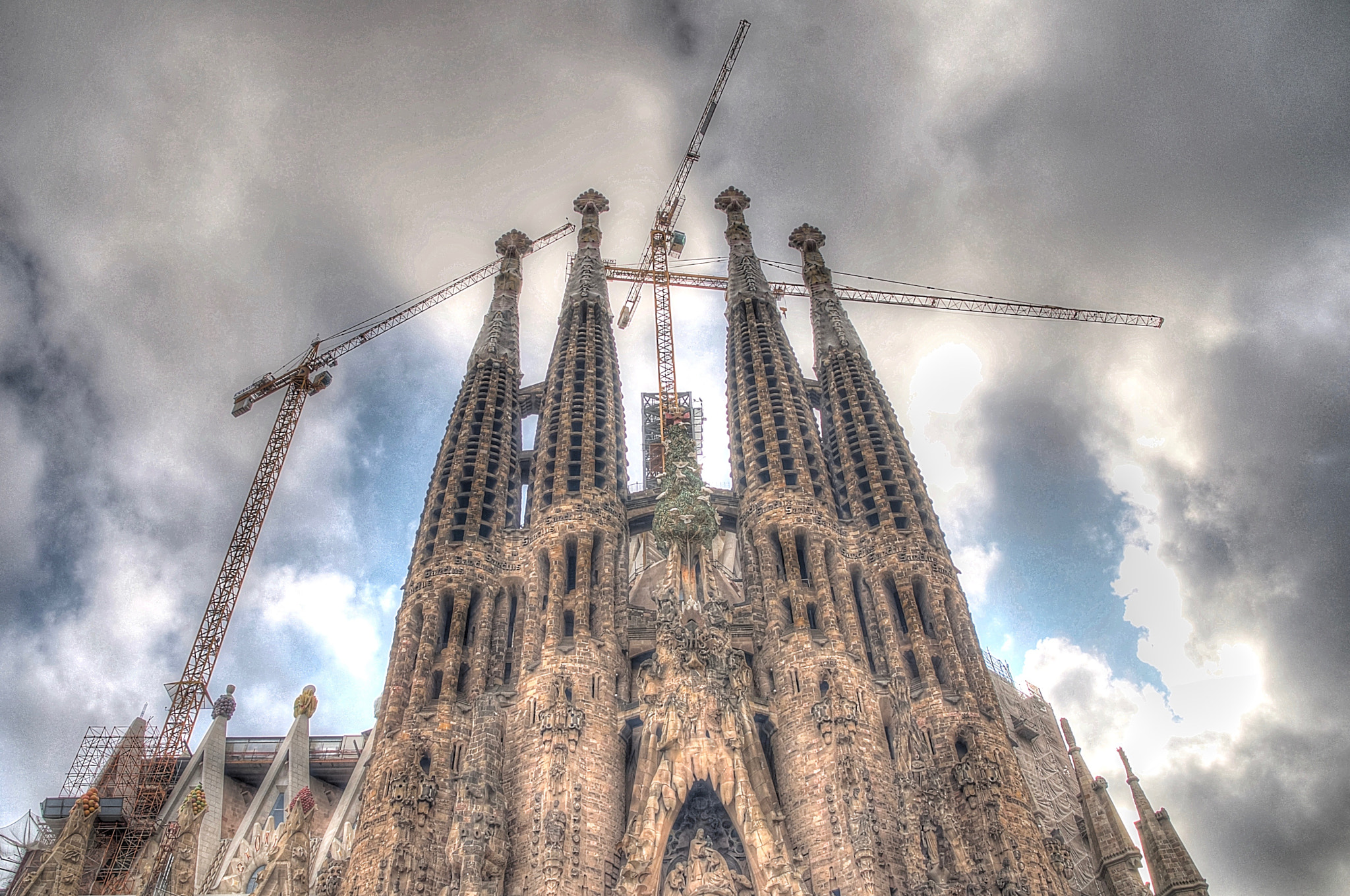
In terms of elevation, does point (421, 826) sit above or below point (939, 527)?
below

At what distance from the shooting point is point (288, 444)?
→ 230ft

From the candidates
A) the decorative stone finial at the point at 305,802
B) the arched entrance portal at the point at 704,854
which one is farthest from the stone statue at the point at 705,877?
the decorative stone finial at the point at 305,802

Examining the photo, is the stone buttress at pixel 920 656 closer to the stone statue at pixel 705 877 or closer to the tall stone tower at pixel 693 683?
the tall stone tower at pixel 693 683

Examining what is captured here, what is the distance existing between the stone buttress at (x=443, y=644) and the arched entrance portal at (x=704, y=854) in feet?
24.5

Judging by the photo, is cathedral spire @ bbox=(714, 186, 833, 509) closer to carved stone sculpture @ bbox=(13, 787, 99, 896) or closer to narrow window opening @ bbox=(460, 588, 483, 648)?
narrow window opening @ bbox=(460, 588, 483, 648)

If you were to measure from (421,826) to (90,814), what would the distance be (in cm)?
1573

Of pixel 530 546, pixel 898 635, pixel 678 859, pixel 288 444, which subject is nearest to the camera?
pixel 678 859

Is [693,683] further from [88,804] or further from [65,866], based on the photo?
[88,804]

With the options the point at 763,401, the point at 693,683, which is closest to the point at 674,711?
the point at 693,683

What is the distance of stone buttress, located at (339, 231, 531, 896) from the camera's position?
107 ft

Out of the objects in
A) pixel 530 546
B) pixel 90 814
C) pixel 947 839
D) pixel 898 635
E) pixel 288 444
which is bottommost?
pixel 947 839

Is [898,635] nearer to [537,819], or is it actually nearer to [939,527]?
[939,527]

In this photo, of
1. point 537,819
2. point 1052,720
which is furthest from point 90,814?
point 1052,720

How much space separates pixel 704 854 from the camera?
32.5 m
